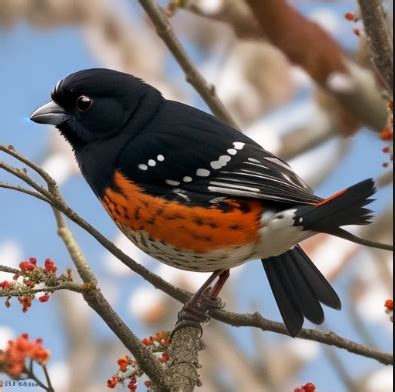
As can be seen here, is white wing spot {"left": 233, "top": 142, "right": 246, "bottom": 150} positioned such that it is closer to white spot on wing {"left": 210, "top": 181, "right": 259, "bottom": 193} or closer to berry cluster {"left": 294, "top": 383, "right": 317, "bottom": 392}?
white spot on wing {"left": 210, "top": 181, "right": 259, "bottom": 193}

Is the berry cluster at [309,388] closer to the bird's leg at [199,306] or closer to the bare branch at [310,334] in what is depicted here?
the bare branch at [310,334]

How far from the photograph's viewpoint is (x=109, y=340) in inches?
223

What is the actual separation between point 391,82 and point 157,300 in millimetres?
3025

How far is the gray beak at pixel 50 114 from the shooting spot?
2820mm

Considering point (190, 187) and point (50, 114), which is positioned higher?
point (50, 114)

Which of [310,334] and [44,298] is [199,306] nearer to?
[310,334]

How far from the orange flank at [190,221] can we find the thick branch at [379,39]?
571 mm

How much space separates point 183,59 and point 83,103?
1.53 ft

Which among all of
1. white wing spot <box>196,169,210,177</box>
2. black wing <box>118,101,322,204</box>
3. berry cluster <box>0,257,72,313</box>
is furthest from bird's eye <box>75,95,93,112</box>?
berry cluster <box>0,257,72,313</box>

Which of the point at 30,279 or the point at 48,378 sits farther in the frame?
the point at 30,279

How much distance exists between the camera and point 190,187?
2.69m

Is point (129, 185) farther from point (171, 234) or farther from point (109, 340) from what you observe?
point (109, 340)

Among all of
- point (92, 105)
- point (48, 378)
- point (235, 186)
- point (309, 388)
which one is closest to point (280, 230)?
point (235, 186)

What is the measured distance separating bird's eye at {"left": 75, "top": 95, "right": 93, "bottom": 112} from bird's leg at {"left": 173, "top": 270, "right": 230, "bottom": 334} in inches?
28.7
